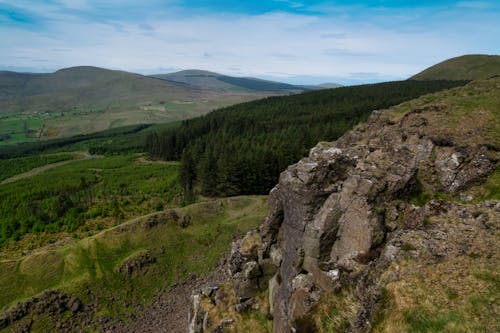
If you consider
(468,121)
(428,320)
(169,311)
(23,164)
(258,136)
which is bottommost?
(23,164)

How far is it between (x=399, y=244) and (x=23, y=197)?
335 ft

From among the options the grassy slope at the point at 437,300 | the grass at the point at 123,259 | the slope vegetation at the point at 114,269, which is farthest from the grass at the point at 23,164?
the grassy slope at the point at 437,300

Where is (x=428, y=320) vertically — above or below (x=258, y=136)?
above

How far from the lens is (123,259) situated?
4656 centimetres

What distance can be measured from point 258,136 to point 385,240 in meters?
100

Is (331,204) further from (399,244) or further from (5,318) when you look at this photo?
(5,318)

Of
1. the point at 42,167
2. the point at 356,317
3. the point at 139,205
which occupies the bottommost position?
the point at 42,167

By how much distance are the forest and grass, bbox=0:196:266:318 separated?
57.5ft

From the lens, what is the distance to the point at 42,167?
472 ft

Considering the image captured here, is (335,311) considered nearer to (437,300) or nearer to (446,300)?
(437,300)

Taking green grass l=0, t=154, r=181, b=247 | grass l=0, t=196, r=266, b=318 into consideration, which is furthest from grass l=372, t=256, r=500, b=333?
green grass l=0, t=154, r=181, b=247

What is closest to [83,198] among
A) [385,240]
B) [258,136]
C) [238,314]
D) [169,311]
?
[169,311]

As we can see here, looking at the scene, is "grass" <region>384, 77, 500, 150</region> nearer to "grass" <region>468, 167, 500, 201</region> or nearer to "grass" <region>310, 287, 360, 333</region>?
"grass" <region>468, 167, 500, 201</region>

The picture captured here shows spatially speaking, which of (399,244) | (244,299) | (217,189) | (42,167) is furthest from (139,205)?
(42,167)
